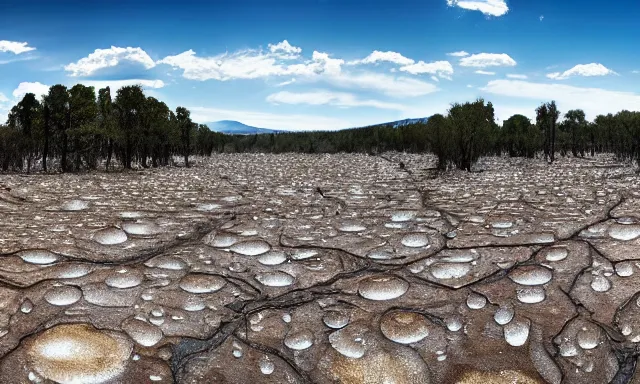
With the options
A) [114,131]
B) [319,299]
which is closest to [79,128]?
[114,131]

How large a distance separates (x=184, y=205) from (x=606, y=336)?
20.8 feet

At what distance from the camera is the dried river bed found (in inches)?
123

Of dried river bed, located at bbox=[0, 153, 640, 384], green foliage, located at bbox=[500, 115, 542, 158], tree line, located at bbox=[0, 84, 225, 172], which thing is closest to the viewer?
dried river bed, located at bbox=[0, 153, 640, 384]

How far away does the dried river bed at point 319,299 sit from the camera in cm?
313

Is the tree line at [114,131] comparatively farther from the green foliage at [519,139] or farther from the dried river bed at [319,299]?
the dried river bed at [319,299]

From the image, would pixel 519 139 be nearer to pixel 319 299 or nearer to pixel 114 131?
pixel 114 131

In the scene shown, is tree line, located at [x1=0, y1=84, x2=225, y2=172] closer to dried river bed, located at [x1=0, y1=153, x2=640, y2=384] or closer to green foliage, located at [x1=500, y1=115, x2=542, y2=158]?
dried river bed, located at [x1=0, y1=153, x2=640, y2=384]

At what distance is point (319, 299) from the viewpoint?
400cm

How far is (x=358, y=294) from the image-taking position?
13.5 ft

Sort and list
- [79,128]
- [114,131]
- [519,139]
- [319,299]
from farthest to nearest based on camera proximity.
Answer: [519,139]
[114,131]
[79,128]
[319,299]

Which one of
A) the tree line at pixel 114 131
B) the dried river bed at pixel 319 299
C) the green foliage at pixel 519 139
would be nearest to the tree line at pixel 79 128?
the tree line at pixel 114 131

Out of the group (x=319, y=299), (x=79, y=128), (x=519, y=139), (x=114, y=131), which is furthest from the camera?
(x=519, y=139)

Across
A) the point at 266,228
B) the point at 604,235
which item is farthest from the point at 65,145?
the point at 604,235

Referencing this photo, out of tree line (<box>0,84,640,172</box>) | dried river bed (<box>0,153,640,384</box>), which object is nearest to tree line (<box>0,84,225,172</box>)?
tree line (<box>0,84,640,172</box>)
